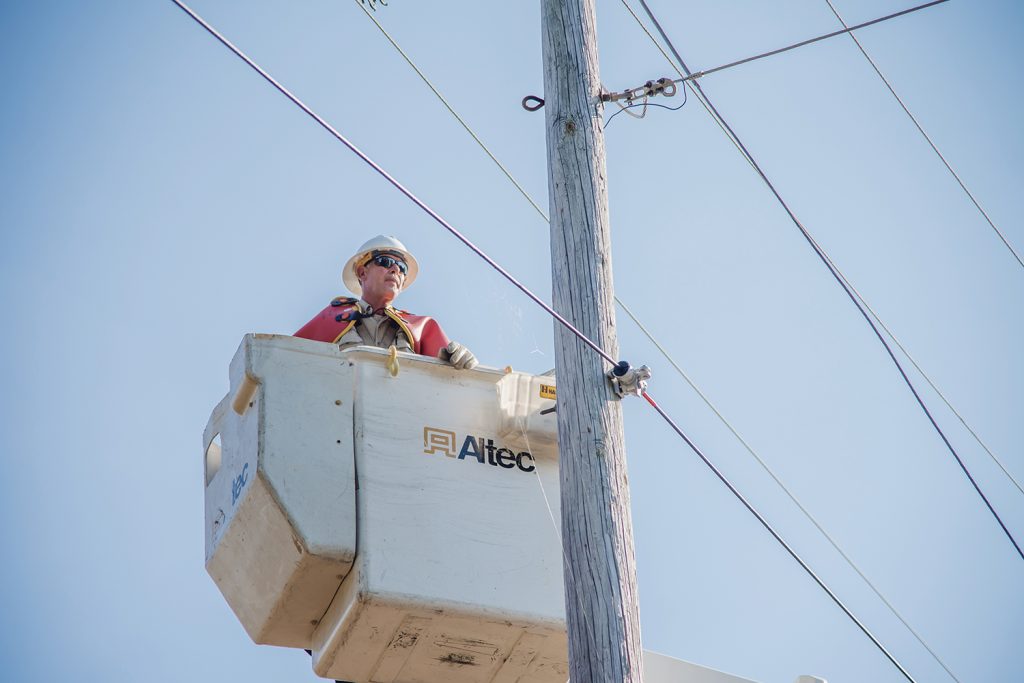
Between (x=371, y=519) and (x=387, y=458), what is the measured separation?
0.89 feet

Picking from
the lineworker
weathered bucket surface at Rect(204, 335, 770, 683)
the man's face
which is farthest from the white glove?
the man's face

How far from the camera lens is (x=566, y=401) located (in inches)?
211

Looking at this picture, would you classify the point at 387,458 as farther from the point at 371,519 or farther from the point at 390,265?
the point at 390,265

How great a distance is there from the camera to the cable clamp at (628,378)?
528 centimetres

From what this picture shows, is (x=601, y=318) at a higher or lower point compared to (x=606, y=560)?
higher

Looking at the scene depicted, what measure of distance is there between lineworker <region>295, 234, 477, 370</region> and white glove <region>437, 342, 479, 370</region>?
602 mm

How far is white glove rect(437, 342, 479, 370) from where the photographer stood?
5.85 meters

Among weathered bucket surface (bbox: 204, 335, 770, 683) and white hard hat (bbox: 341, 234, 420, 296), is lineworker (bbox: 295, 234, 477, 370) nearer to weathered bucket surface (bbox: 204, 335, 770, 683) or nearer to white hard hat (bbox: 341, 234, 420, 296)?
white hard hat (bbox: 341, 234, 420, 296)

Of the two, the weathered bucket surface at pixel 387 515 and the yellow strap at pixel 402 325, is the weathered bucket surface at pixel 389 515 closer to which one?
the weathered bucket surface at pixel 387 515

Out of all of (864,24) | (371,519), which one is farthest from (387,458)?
(864,24)

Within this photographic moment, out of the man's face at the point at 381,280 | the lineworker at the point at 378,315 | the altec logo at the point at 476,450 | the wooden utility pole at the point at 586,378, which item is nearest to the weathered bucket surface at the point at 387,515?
the altec logo at the point at 476,450

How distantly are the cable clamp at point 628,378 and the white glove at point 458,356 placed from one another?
0.73 metres

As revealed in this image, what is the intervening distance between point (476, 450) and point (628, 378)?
0.76 metres

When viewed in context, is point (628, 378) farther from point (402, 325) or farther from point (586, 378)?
point (402, 325)
